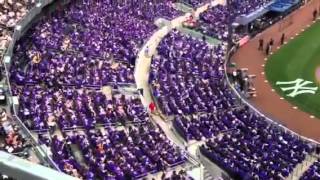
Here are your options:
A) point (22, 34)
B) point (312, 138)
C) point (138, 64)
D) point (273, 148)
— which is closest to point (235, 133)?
point (273, 148)

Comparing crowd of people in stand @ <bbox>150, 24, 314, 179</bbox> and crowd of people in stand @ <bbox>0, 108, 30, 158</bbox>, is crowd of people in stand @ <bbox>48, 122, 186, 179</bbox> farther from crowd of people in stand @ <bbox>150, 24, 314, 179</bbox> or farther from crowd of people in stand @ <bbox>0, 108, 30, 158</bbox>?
crowd of people in stand @ <bbox>150, 24, 314, 179</bbox>

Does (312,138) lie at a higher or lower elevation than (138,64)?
lower

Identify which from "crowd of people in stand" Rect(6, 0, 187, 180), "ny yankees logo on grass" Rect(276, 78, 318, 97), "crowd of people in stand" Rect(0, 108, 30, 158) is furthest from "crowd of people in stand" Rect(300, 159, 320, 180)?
"crowd of people in stand" Rect(0, 108, 30, 158)

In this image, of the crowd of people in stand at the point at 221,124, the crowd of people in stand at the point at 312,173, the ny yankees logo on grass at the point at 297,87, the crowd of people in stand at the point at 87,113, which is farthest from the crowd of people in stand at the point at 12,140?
the ny yankees logo on grass at the point at 297,87

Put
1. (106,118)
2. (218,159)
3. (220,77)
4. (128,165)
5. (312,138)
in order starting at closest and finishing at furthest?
(128,165) < (218,159) < (106,118) < (312,138) < (220,77)

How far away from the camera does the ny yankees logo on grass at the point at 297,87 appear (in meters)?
47.3

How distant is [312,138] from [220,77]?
9044mm

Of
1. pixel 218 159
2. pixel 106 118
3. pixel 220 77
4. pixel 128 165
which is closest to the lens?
pixel 128 165

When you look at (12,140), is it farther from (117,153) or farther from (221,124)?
(221,124)

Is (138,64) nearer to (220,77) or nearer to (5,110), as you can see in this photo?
(220,77)

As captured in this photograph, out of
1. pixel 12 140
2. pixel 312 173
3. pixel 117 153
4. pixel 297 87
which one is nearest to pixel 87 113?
pixel 117 153

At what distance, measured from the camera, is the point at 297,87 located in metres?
48.2

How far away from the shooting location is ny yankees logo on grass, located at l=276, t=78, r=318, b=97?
47.3 metres

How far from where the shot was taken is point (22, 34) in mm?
48688
